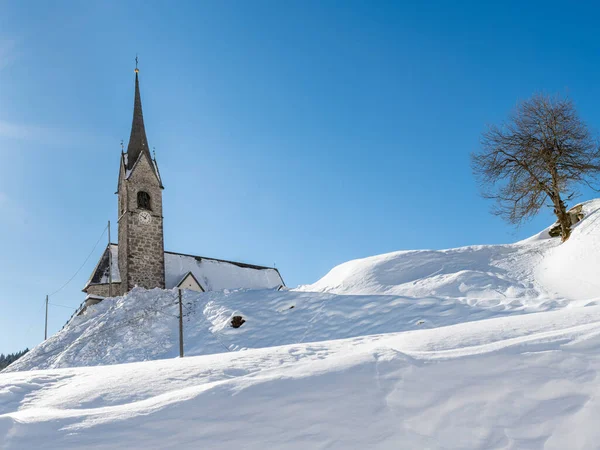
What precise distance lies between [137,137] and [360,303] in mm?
25601

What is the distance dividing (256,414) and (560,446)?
239cm

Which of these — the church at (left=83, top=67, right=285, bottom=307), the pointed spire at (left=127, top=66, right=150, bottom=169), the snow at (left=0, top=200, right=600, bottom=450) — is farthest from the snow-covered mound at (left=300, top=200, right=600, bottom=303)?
the pointed spire at (left=127, top=66, right=150, bottom=169)

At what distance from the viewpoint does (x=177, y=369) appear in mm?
5820

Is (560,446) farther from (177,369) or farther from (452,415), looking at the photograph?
(177,369)

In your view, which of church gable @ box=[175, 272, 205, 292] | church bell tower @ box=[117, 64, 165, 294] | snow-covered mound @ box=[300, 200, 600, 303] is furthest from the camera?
church gable @ box=[175, 272, 205, 292]

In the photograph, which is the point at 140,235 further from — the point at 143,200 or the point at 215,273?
the point at 215,273

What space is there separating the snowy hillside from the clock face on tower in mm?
10209

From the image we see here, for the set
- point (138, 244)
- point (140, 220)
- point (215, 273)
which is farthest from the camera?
point (215, 273)

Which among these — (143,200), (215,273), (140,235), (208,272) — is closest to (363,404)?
(140,235)

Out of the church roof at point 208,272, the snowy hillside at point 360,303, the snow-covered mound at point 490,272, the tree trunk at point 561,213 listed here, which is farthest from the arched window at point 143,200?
the tree trunk at point 561,213

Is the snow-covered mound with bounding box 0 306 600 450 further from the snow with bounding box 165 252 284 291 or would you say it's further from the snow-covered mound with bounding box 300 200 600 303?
the snow with bounding box 165 252 284 291

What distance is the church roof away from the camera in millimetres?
32000

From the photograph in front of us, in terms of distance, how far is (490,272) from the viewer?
16.4 meters

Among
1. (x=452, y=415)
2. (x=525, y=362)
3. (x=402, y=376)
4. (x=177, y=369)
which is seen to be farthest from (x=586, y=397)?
(x=177, y=369)
